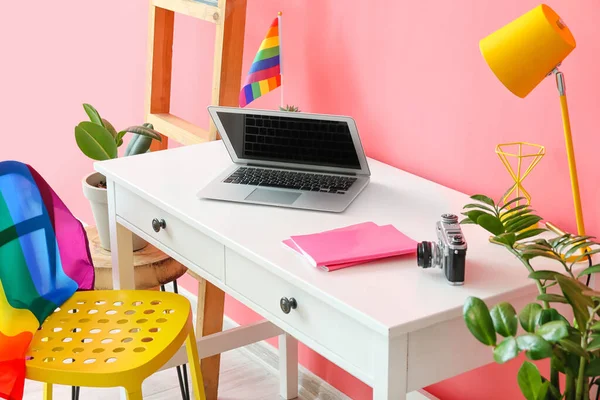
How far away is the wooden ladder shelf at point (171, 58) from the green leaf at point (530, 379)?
128 cm

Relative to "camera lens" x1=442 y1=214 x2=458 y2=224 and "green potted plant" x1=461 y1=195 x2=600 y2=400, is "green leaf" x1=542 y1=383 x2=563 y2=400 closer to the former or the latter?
"green potted plant" x1=461 y1=195 x2=600 y2=400

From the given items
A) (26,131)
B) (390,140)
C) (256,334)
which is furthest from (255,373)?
(26,131)

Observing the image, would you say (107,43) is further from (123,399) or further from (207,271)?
(207,271)

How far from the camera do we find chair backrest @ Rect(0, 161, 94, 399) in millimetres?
1624

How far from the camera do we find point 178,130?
2.36 m

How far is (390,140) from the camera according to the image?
200 centimetres

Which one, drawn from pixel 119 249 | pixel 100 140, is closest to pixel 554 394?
pixel 119 249

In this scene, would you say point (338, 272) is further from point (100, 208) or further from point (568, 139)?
point (100, 208)

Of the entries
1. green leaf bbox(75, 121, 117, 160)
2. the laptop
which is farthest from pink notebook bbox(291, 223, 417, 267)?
green leaf bbox(75, 121, 117, 160)

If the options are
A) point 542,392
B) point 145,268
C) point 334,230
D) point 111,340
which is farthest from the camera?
point 145,268

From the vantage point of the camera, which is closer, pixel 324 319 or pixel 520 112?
pixel 324 319

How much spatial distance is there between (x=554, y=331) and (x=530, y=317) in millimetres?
73

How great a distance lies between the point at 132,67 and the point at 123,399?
127 cm

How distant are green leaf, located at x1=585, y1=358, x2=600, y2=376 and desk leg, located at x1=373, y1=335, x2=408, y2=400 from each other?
0.27m
